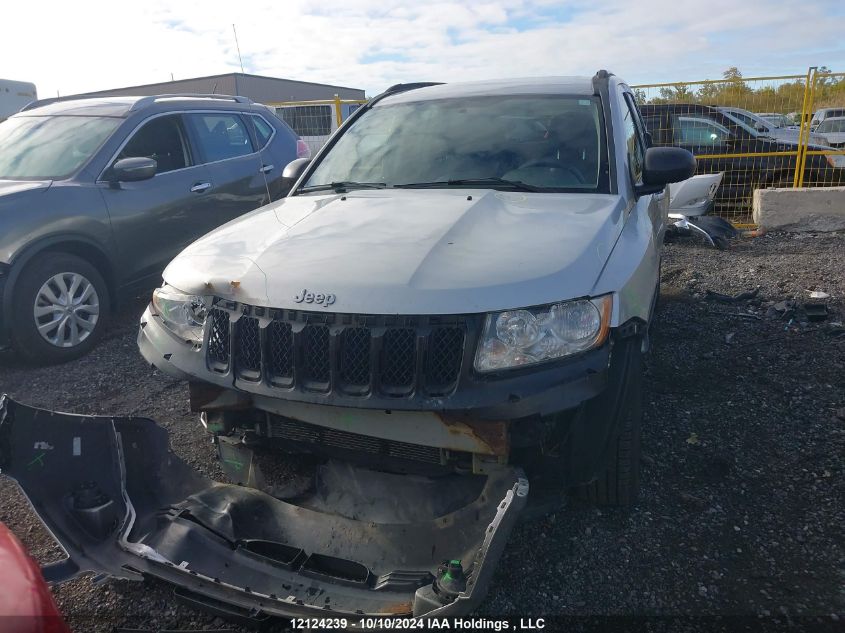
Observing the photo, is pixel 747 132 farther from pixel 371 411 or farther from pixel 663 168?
pixel 371 411

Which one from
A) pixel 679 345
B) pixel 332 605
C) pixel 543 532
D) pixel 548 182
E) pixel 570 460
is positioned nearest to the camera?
pixel 332 605

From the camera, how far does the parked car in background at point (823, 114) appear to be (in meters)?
10.5

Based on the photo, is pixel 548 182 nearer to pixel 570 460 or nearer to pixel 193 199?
pixel 570 460

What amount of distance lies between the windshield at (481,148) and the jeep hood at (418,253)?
224 mm

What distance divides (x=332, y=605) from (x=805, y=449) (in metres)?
2.67

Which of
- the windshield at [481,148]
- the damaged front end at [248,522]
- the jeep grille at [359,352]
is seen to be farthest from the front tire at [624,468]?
the windshield at [481,148]

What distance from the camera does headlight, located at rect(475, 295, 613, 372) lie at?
220 centimetres

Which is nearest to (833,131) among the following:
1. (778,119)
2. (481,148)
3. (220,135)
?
(778,119)

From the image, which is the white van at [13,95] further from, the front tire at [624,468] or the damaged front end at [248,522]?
the front tire at [624,468]

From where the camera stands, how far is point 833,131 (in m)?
11.1

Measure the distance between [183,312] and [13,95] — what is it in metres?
19.3

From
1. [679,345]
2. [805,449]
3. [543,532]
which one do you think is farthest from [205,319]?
[679,345]

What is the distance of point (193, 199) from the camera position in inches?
238

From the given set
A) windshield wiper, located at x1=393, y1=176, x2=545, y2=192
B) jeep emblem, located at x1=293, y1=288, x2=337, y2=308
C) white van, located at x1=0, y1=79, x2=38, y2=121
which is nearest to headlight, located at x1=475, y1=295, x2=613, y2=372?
jeep emblem, located at x1=293, y1=288, x2=337, y2=308
